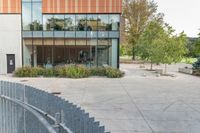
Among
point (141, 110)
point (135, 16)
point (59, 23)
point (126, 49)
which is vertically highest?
point (135, 16)

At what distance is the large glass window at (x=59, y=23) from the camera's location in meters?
31.4

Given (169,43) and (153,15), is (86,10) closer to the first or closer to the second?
(169,43)

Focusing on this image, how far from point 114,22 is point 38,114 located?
2763 cm

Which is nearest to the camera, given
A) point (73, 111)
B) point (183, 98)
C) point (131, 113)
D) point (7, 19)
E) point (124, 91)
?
point (73, 111)

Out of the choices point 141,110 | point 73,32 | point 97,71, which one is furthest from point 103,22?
point 141,110

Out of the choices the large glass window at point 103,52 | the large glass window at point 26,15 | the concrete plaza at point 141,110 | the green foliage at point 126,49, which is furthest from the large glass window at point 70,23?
the green foliage at point 126,49

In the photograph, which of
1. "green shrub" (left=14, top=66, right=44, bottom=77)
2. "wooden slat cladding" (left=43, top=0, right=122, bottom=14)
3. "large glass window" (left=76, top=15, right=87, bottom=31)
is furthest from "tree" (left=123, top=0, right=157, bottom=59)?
"green shrub" (left=14, top=66, right=44, bottom=77)

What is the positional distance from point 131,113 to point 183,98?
18.3 ft

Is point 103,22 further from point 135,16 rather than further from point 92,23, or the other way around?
point 135,16

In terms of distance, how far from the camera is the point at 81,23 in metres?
31.4

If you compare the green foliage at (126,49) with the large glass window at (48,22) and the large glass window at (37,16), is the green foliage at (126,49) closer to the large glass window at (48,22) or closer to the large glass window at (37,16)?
the large glass window at (48,22)

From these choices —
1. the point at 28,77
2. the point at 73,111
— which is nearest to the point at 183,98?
the point at 73,111

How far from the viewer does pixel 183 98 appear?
16.0 m

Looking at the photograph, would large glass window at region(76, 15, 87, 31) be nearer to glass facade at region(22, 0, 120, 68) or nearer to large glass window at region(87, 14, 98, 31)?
glass facade at region(22, 0, 120, 68)
